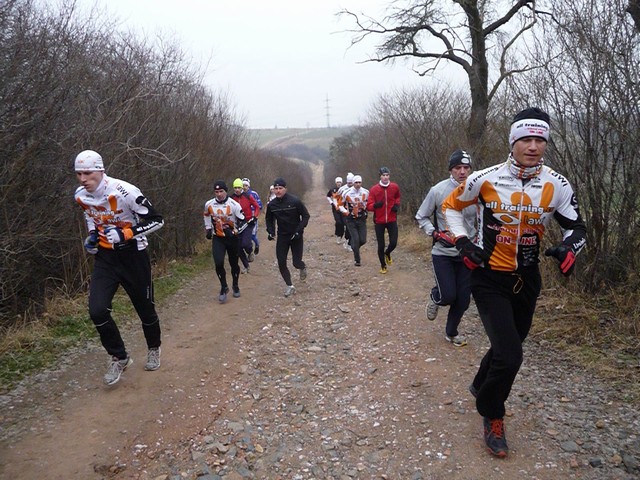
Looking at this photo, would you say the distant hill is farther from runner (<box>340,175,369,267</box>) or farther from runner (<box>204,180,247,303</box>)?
runner (<box>204,180,247,303</box>)

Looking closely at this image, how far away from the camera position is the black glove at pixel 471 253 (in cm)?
334

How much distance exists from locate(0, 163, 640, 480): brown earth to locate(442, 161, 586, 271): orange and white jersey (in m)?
1.51

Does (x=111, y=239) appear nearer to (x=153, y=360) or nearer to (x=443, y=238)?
(x=153, y=360)

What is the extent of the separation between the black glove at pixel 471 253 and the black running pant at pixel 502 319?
0.11 m

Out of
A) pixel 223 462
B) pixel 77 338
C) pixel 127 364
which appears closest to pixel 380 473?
pixel 223 462

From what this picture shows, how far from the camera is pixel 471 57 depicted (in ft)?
43.2

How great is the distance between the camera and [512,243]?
10.8 feet

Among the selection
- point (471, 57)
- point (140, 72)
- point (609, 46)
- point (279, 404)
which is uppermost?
point (471, 57)

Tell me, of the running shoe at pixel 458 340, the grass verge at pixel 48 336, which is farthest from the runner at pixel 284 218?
the running shoe at pixel 458 340

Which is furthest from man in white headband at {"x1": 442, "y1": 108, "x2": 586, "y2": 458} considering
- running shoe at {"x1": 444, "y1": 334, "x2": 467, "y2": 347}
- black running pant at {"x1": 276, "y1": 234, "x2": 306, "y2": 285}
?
black running pant at {"x1": 276, "y1": 234, "x2": 306, "y2": 285}

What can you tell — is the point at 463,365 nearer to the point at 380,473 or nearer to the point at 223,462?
the point at 380,473

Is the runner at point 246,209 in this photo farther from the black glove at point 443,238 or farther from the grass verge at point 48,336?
the black glove at point 443,238

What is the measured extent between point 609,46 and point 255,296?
6.98 metres

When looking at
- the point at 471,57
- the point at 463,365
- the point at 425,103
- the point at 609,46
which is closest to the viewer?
the point at 463,365
